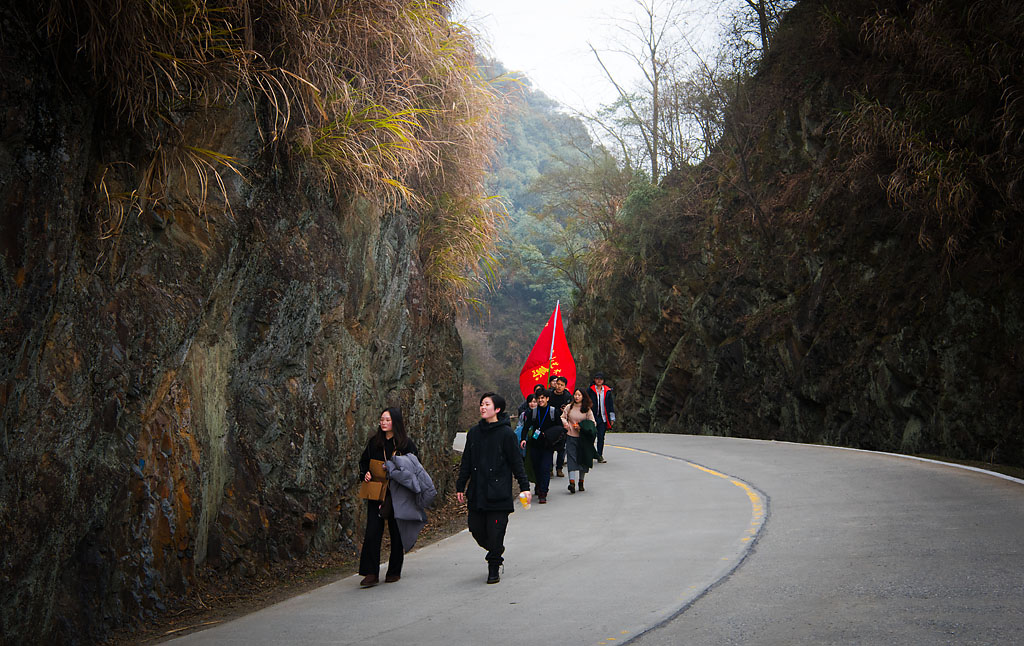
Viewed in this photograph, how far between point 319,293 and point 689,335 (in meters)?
21.8

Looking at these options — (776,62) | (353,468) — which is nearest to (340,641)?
(353,468)

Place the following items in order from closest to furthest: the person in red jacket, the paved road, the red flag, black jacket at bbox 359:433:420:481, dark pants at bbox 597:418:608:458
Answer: the paved road, black jacket at bbox 359:433:420:481, the person in red jacket, dark pants at bbox 597:418:608:458, the red flag

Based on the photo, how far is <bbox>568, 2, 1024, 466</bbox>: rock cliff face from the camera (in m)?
16.1

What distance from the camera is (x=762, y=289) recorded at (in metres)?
26.3

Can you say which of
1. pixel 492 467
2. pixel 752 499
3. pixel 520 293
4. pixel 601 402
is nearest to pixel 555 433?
pixel 752 499

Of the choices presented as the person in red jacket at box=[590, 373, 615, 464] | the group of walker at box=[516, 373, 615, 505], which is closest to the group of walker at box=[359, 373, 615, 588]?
the group of walker at box=[516, 373, 615, 505]

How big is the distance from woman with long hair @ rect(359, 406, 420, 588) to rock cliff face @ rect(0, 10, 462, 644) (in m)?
1.39

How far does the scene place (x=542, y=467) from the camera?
14.0 meters

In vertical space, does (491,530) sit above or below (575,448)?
below

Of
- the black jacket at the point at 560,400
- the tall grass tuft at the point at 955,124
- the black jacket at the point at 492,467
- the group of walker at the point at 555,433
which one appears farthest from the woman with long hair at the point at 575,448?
the tall grass tuft at the point at 955,124

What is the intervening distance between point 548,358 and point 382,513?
1163 centimetres

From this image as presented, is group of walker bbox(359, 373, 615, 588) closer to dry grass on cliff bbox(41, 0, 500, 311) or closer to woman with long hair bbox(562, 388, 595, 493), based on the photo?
dry grass on cliff bbox(41, 0, 500, 311)

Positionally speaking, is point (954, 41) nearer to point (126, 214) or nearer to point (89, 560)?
point (126, 214)

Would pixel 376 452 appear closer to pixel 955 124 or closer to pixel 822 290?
pixel 955 124
